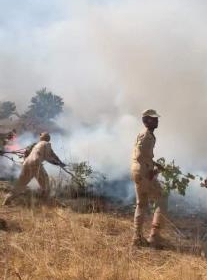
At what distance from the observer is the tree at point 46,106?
98.7 feet

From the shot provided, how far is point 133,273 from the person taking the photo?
5707 mm

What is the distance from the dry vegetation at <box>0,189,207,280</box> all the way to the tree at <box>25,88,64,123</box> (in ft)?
67.6

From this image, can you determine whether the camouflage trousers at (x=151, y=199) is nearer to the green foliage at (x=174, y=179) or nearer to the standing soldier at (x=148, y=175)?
the standing soldier at (x=148, y=175)

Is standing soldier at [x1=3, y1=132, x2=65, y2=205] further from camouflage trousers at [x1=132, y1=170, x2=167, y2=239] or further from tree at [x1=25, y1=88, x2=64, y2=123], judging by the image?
tree at [x1=25, y1=88, x2=64, y2=123]

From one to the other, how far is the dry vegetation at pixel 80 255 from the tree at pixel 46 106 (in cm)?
2061

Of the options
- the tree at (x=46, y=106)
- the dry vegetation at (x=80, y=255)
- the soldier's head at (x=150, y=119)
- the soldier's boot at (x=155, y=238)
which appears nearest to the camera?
the dry vegetation at (x=80, y=255)

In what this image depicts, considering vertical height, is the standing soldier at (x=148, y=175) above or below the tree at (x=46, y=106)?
below

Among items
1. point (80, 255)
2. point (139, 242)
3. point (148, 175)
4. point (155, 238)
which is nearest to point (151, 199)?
point (148, 175)

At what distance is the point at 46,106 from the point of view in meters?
31.3

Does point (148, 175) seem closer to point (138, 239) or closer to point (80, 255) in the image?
point (138, 239)

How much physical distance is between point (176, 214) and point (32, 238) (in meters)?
4.54

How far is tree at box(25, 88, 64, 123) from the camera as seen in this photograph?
3008 cm

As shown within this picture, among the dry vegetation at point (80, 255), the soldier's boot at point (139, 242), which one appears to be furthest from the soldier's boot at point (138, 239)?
the dry vegetation at point (80, 255)

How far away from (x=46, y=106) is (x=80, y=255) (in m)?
25.5
